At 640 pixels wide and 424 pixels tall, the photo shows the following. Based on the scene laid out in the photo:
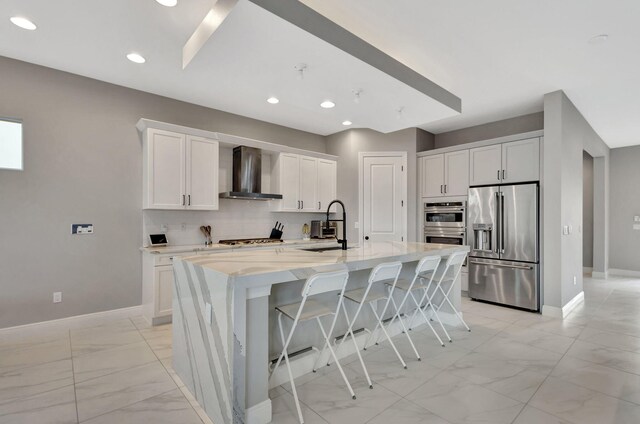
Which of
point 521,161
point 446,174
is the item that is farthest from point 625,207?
point 446,174

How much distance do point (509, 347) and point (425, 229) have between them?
2.55m

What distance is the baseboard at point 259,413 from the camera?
1892 mm

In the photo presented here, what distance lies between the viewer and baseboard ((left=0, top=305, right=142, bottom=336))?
3.26 meters

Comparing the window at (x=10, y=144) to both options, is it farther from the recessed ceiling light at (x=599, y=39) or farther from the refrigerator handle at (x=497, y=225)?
the refrigerator handle at (x=497, y=225)

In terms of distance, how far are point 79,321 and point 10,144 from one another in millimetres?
2057

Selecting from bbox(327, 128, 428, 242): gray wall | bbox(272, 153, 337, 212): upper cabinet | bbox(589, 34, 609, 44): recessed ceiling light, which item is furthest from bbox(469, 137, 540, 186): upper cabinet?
bbox(272, 153, 337, 212): upper cabinet

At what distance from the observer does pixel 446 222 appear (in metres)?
5.15

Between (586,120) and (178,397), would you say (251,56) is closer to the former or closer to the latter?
(178,397)

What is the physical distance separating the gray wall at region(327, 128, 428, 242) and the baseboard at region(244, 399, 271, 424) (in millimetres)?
4014

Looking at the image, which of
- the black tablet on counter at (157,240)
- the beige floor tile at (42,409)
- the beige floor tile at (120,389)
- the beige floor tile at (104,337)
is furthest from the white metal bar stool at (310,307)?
the black tablet on counter at (157,240)

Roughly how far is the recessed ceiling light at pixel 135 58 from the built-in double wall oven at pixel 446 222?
4582 mm

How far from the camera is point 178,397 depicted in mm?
2223

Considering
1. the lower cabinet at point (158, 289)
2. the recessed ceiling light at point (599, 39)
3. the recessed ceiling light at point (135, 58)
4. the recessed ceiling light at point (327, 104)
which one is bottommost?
the lower cabinet at point (158, 289)

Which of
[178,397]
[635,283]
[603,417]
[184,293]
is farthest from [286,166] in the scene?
[635,283]
